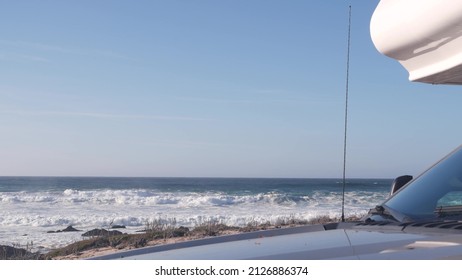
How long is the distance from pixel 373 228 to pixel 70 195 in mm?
40970

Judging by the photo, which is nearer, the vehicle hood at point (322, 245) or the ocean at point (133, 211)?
the vehicle hood at point (322, 245)

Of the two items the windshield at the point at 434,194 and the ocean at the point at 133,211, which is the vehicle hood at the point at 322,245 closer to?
A: the windshield at the point at 434,194

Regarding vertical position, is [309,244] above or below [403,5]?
below

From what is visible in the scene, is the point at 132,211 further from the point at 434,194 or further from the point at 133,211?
the point at 434,194

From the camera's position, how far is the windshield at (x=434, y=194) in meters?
3.30

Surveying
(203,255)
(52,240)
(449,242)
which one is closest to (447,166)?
(449,242)

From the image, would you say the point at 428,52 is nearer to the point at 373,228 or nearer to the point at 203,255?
the point at 373,228

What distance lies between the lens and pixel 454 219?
3.04 meters

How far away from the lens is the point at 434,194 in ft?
11.3

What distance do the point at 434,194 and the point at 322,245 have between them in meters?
1.16

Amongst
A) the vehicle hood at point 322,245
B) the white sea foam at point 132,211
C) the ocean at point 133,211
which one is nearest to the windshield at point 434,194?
the vehicle hood at point 322,245

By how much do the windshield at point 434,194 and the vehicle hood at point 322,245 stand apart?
1.33 feet

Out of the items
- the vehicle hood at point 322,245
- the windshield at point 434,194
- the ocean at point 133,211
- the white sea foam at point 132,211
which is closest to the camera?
the vehicle hood at point 322,245

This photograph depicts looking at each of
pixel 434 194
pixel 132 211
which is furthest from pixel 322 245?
pixel 132 211
